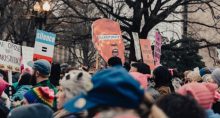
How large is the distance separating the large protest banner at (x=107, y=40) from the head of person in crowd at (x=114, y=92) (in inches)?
456

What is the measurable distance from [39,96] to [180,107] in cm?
254

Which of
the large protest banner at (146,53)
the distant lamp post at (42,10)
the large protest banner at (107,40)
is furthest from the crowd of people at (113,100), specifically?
the distant lamp post at (42,10)

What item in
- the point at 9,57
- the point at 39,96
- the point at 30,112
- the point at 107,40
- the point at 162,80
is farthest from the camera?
the point at 107,40

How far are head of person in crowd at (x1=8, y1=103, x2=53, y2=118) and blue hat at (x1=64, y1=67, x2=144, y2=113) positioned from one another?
2031 millimetres

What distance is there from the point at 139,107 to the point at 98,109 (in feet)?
0.58

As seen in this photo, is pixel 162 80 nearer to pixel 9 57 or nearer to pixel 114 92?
pixel 114 92

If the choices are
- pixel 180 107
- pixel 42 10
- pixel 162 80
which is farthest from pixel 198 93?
pixel 42 10

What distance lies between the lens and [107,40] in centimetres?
1472

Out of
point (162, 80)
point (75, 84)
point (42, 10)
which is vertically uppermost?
point (42, 10)

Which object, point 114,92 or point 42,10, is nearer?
point 114,92

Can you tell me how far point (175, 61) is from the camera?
30453 mm

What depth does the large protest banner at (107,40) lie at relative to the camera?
14.3m

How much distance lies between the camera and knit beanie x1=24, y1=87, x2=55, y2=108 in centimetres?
564

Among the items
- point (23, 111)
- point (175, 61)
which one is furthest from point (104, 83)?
point (175, 61)
